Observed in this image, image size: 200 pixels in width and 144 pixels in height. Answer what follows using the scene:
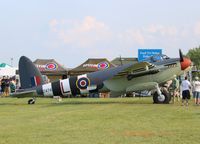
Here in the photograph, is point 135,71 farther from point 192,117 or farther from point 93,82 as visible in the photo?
point 192,117

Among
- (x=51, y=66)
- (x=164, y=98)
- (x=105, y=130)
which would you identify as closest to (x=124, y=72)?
(x=164, y=98)

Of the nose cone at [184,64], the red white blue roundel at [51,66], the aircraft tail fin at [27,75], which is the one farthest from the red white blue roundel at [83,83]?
the red white blue roundel at [51,66]

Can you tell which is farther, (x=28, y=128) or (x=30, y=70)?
(x=30, y=70)

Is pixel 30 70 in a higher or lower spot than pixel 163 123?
higher

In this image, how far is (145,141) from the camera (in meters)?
8.41

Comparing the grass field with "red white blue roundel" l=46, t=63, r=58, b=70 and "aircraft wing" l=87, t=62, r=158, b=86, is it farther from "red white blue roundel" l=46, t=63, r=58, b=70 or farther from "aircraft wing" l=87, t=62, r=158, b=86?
"red white blue roundel" l=46, t=63, r=58, b=70

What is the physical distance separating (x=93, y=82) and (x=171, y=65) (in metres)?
4.30

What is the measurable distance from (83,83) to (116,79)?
1.84 m

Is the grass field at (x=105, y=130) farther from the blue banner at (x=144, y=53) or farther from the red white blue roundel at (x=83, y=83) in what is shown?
the blue banner at (x=144, y=53)

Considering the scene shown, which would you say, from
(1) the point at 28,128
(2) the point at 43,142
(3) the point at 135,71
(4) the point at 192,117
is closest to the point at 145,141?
(2) the point at 43,142

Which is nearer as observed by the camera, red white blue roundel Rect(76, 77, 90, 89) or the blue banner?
red white blue roundel Rect(76, 77, 90, 89)

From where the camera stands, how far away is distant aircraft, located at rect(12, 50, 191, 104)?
20188mm

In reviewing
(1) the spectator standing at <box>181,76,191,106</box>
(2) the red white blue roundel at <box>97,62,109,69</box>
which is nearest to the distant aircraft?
(1) the spectator standing at <box>181,76,191,106</box>

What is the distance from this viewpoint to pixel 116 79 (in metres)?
21.0
